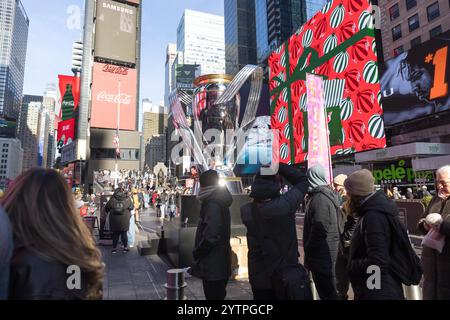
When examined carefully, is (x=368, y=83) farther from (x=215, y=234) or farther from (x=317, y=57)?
(x=215, y=234)

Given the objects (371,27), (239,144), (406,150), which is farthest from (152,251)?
(406,150)

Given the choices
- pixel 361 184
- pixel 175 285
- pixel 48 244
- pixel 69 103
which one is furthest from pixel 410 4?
pixel 69 103

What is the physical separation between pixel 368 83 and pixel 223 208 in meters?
24.5

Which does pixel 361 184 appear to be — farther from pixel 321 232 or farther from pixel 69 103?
pixel 69 103

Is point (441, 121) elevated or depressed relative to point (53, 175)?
elevated

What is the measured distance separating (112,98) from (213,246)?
63597mm

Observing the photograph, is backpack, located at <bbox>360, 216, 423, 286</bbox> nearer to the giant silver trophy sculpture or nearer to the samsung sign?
the giant silver trophy sculpture

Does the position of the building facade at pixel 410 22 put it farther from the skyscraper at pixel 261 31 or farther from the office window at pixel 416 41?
the skyscraper at pixel 261 31

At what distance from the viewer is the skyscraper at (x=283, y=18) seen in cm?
7219

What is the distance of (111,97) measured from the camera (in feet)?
200

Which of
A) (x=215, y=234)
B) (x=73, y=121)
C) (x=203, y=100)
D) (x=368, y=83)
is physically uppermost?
(x=73, y=121)

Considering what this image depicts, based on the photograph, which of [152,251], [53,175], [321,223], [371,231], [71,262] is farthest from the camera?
[152,251]

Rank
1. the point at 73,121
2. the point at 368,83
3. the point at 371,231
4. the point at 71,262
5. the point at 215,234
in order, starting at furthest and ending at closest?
the point at 73,121, the point at 368,83, the point at 215,234, the point at 371,231, the point at 71,262

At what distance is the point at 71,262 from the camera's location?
145 cm
